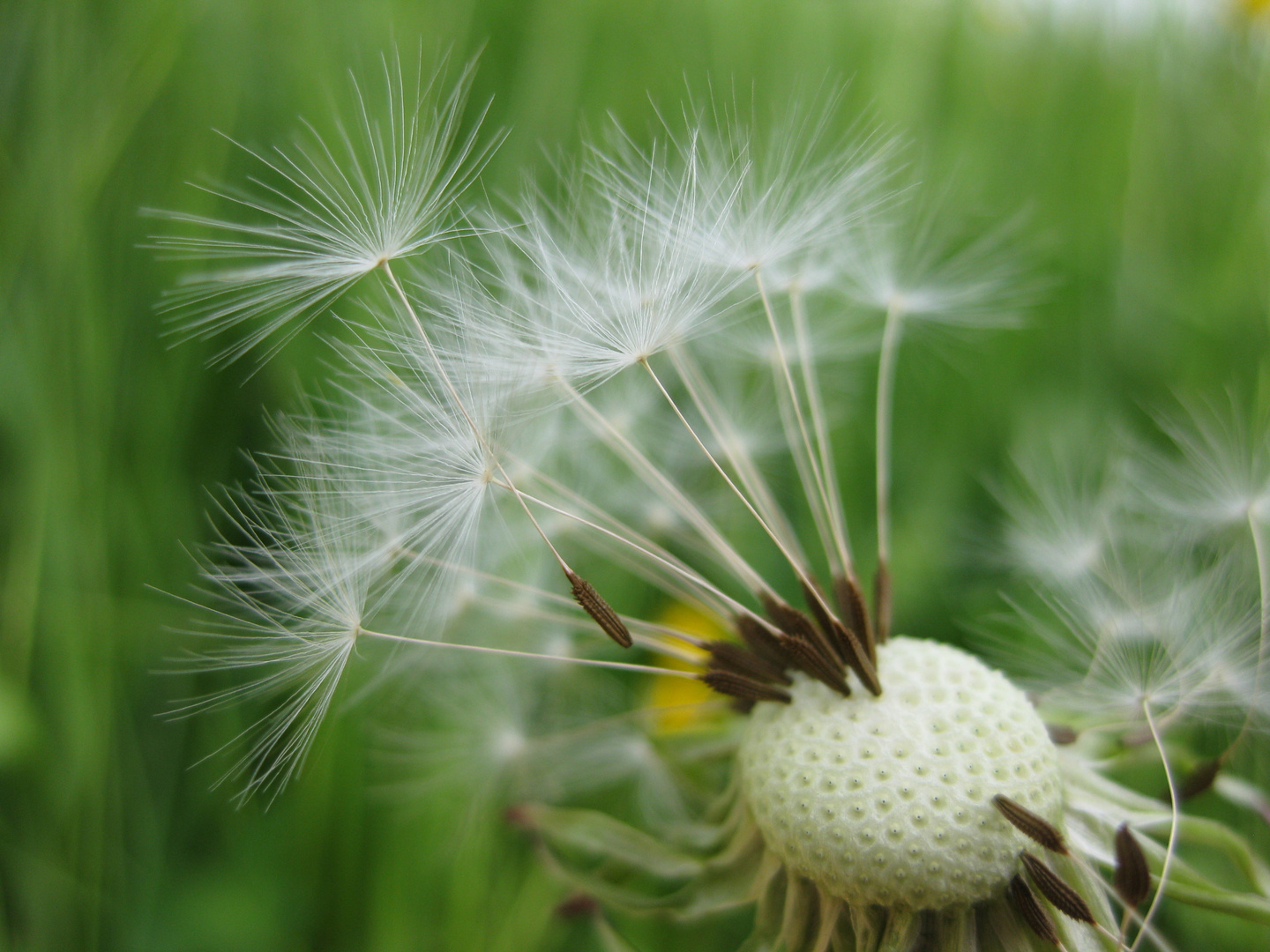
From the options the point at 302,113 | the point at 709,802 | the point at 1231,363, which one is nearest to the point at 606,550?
the point at 709,802

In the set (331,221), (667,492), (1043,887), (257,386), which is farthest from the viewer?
(257,386)

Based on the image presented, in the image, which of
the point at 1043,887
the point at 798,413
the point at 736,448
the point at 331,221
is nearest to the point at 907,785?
the point at 1043,887

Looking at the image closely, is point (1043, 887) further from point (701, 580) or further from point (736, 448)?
point (736, 448)

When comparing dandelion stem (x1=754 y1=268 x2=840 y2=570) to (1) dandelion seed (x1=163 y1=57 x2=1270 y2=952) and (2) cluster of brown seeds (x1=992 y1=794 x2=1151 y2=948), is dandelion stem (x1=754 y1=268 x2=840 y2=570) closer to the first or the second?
(1) dandelion seed (x1=163 y1=57 x2=1270 y2=952)

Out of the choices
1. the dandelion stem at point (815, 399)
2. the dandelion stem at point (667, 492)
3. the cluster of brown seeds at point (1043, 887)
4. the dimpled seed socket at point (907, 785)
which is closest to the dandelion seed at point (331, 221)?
the dandelion stem at point (667, 492)

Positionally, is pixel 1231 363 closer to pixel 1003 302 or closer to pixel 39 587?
pixel 1003 302

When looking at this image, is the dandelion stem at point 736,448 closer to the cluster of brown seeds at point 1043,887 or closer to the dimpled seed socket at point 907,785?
the dimpled seed socket at point 907,785

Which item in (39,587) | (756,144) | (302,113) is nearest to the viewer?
(39,587)
